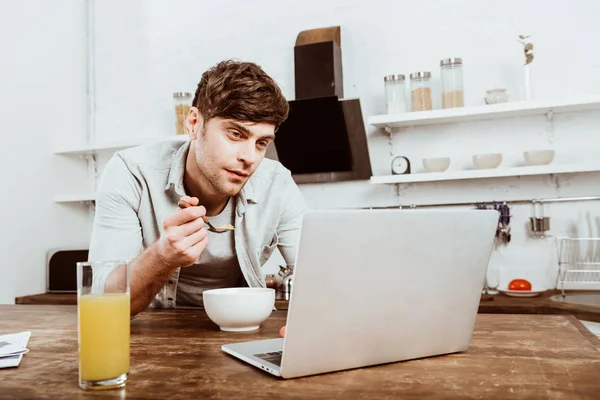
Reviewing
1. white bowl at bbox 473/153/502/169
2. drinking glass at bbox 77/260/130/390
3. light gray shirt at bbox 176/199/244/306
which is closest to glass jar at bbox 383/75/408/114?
white bowl at bbox 473/153/502/169

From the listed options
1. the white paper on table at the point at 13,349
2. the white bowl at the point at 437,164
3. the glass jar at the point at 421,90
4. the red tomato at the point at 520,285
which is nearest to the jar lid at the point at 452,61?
the glass jar at the point at 421,90

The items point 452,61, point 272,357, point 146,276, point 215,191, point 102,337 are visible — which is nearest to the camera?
point 102,337

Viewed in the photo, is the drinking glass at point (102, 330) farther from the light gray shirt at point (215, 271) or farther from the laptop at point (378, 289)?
the light gray shirt at point (215, 271)

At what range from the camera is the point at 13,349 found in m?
0.99

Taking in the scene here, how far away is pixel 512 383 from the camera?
0.76m

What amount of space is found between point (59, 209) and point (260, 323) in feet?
9.64

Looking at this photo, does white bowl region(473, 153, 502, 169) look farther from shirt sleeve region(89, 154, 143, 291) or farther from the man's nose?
shirt sleeve region(89, 154, 143, 291)

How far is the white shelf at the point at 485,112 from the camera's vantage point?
111 inches

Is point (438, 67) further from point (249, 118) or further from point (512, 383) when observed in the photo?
point (512, 383)

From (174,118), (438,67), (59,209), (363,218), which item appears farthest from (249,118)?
(59,209)

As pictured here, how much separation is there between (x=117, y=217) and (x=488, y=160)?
2025 millimetres

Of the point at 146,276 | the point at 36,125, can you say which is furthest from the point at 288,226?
the point at 36,125

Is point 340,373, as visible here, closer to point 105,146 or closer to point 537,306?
point 537,306

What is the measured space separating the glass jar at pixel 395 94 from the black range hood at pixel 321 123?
0.19m
